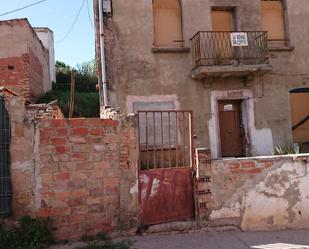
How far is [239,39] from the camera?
10.3 metres

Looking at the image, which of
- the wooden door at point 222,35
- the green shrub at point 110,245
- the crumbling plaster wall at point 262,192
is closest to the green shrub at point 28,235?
the green shrub at point 110,245

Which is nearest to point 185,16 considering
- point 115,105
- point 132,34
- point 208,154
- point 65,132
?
point 132,34

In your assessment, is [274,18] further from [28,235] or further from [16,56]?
[16,56]

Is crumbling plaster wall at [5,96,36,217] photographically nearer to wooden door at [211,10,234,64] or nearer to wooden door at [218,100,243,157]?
wooden door at [211,10,234,64]

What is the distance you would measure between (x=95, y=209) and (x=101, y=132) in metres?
1.21

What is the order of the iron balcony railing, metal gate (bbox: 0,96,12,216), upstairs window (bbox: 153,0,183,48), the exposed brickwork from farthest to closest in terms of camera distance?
1. upstairs window (bbox: 153,0,183,48)
2. the iron balcony railing
3. the exposed brickwork
4. metal gate (bbox: 0,96,12,216)

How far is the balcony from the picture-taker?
10.0 meters

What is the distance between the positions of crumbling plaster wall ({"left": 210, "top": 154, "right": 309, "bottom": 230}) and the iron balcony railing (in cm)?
464

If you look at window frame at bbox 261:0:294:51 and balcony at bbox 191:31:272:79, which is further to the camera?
window frame at bbox 261:0:294:51

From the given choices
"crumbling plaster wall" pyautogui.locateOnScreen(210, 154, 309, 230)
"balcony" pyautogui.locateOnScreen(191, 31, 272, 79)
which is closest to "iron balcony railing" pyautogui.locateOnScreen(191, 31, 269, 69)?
"balcony" pyautogui.locateOnScreen(191, 31, 272, 79)

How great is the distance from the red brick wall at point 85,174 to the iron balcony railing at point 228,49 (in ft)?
17.3

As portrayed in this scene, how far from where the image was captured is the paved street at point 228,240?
516 cm

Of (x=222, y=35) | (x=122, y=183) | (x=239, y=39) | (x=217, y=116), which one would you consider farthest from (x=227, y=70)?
(x=122, y=183)

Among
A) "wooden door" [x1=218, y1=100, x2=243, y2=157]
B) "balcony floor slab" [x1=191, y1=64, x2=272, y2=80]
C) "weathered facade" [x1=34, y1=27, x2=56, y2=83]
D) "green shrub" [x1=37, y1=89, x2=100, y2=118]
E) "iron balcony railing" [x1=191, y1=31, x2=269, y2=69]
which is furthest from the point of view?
"weathered facade" [x1=34, y1=27, x2=56, y2=83]
